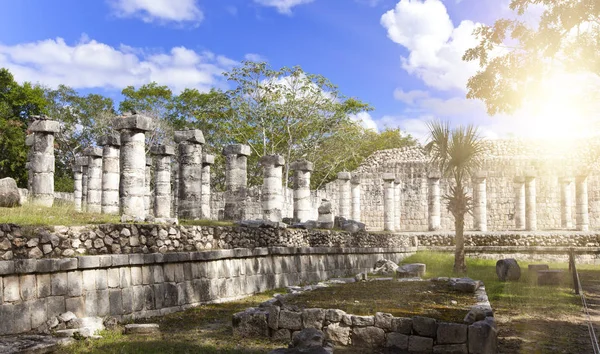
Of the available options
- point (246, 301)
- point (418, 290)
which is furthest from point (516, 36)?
point (246, 301)

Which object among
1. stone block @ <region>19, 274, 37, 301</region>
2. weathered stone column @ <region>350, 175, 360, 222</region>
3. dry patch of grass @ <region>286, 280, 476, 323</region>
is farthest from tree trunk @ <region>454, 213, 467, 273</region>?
stone block @ <region>19, 274, 37, 301</region>

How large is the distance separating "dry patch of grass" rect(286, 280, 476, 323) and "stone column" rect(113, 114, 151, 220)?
17.7 ft

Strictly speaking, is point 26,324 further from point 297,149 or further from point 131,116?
point 297,149

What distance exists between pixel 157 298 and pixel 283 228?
533 cm

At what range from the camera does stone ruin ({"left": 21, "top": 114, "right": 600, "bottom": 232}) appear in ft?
54.7

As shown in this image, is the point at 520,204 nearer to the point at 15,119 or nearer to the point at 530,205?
the point at 530,205

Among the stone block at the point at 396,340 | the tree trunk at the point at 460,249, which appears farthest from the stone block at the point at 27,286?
the tree trunk at the point at 460,249

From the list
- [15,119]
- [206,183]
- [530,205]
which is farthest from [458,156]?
[15,119]

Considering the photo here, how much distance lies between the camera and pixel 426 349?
723cm

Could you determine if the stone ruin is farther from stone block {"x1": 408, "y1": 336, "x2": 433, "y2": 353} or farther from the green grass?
stone block {"x1": 408, "y1": 336, "x2": 433, "y2": 353}

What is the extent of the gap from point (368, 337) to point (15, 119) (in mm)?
32111

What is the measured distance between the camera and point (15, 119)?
112 feet

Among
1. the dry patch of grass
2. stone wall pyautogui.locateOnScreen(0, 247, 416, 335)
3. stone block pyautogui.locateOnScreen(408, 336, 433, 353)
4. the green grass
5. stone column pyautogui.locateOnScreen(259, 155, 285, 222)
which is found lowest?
stone block pyautogui.locateOnScreen(408, 336, 433, 353)

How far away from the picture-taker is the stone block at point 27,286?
8.28 m
